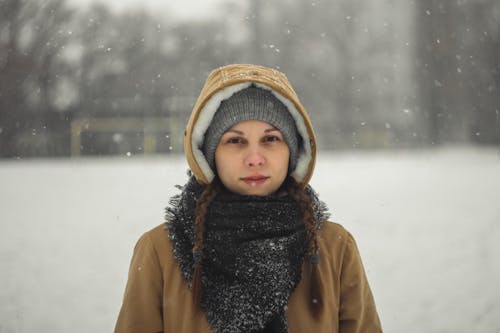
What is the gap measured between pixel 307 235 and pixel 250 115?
46 cm

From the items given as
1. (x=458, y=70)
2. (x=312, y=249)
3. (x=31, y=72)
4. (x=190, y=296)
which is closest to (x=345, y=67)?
(x=458, y=70)

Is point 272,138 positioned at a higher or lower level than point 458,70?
lower

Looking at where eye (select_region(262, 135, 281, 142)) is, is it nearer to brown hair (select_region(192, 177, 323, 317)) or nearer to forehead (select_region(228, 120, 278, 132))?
forehead (select_region(228, 120, 278, 132))

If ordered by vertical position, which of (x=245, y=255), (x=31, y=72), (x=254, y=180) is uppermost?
(x=31, y=72)

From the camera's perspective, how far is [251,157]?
4.91 ft

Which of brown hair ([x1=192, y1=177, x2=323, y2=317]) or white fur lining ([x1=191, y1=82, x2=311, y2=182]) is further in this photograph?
white fur lining ([x1=191, y1=82, x2=311, y2=182])

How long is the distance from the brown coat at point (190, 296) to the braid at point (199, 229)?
6cm

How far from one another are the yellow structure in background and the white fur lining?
12.5 metres

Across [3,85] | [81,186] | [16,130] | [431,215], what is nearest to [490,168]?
[431,215]

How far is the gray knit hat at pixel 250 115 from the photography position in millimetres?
1549

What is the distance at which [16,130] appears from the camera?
1124 cm

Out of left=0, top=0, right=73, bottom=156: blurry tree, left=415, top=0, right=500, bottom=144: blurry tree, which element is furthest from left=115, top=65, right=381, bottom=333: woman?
left=415, top=0, right=500, bottom=144: blurry tree

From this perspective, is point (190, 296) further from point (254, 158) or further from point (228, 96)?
point (228, 96)

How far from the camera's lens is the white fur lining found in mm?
1598
